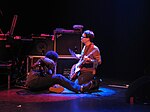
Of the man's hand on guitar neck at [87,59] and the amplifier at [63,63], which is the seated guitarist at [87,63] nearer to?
the man's hand on guitar neck at [87,59]

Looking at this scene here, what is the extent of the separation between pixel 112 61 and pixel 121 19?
1420 mm

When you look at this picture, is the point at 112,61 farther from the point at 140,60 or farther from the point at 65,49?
the point at 65,49

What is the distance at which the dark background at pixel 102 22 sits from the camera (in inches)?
429

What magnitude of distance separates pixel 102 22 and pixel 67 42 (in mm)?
2580

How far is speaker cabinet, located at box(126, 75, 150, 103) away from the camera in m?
6.59

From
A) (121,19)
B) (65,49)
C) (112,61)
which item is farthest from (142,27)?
(65,49)

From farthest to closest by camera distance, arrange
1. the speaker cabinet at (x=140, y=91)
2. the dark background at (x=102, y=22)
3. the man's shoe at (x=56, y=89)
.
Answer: the dark background at (x=102, y=22)
the man's shoe at (x=56, y=89)
the speaker cabinet at (x=140, y=91)

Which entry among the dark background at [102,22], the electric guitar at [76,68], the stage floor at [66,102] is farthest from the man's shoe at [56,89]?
the dark background at [102,22]

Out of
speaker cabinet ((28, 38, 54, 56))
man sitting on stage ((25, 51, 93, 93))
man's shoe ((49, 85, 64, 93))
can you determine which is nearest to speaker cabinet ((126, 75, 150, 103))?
man sitting on stage ((25, 51, 93, 93))

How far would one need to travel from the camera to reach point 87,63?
319 inches

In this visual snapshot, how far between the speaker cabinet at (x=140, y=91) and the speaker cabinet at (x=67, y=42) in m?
2.56

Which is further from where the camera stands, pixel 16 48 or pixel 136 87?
pixel 16 48

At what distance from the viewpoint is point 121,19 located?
11.0 m

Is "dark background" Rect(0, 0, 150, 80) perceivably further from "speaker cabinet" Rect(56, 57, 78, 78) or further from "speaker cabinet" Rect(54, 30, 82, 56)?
"speaker cabinet" Rect(56, 57, 78, 78)
